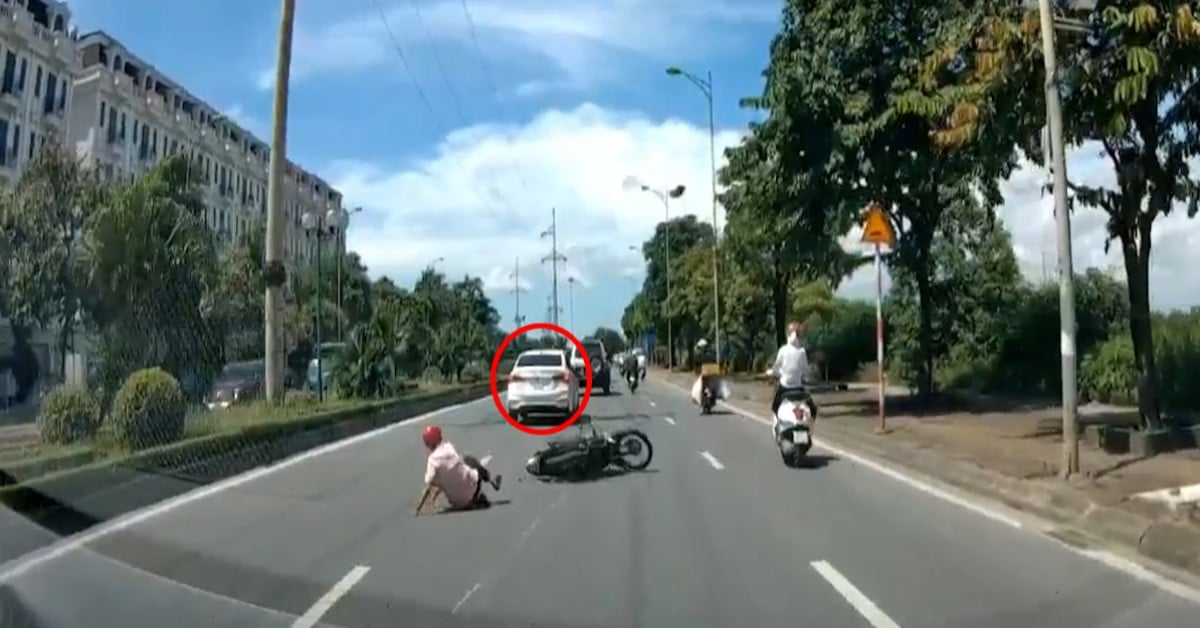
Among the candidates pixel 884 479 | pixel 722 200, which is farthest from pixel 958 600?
pixel 722 200

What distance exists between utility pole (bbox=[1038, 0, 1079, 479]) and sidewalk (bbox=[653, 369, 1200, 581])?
18.7 inches

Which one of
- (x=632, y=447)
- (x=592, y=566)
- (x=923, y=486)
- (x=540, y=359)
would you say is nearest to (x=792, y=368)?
(x=632, y=447)

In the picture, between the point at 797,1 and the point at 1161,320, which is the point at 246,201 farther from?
the point at 1161,320

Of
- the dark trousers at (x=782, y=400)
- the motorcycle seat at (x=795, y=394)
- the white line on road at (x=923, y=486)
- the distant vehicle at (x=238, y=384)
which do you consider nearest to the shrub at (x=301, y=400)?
the distant vehicle at (x=238, y=384)

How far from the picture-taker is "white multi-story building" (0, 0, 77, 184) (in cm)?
4009

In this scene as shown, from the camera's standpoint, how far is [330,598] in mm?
8562

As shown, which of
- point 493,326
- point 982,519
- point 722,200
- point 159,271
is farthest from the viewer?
point 493,326

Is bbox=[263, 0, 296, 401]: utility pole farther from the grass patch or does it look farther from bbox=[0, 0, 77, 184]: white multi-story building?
bbox=[0, 0, 77, 184]: white multi-story building

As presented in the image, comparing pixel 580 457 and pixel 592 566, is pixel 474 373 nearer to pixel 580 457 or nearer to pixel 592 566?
pixel 580 457

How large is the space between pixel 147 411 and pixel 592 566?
10.2m

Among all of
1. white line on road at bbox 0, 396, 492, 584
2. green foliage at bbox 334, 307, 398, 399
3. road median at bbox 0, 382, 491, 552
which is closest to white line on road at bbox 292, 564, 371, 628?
white line on road at bbox 0, 396, 492, 584

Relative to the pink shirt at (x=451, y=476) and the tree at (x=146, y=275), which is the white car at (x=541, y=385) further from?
the pink shirt at (x=451, y=476)

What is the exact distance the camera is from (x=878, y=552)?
33.0 ft

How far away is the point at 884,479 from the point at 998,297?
19795 millimetres
